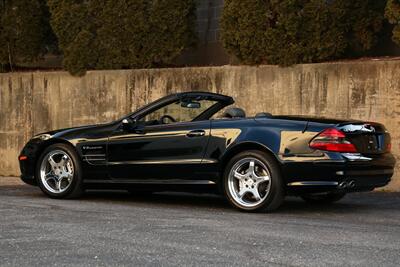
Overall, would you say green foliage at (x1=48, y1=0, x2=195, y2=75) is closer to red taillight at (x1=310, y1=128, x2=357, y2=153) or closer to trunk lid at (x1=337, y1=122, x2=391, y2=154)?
trunk lid at (x1=337, y1=122, x2=391, y2=154)

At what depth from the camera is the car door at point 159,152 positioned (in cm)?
760

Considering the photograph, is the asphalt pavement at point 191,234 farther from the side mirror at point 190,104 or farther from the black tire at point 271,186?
the side mirror at point 190,104

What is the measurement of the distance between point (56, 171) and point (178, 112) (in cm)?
185

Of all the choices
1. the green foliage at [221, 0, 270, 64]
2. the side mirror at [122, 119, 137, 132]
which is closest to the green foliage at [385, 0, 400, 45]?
the green foliage at [221, 0, 270, 64]

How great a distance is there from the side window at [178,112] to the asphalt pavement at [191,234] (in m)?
1.04

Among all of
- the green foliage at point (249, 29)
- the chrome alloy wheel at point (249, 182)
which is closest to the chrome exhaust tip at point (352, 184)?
A: the chrome alloy wheel at point (249, 182)

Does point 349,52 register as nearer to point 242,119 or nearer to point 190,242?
point 242,119

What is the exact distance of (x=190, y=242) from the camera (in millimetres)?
5445

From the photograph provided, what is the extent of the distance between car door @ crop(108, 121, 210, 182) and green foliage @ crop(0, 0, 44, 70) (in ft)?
20.7

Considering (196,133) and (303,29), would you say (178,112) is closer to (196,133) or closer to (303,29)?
(196,133)

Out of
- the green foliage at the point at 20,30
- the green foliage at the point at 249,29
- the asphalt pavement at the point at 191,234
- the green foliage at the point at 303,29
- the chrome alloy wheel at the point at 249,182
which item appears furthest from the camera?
the green foliage at the point at 20,30

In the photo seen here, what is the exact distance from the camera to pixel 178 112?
26.2 feet

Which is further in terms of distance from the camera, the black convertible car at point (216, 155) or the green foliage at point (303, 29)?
the green foliage at point (303, 29)

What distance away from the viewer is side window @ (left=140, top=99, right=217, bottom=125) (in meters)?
8.02
